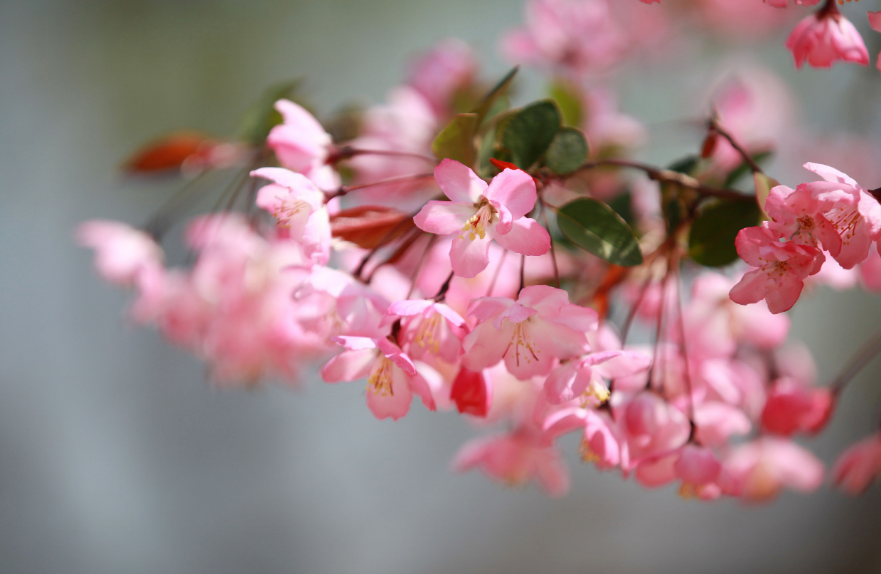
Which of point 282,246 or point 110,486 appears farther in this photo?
point 110,486

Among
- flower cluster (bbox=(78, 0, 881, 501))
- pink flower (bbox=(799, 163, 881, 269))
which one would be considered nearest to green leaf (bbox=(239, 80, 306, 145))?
flower cluster (bbox=(78, 0, 881, 501))

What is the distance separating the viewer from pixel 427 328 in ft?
1.24

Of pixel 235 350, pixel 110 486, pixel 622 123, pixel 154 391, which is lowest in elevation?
pixel 110 486

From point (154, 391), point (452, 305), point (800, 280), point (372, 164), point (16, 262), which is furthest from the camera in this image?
point (154, 391)

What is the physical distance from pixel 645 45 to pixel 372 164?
83cm

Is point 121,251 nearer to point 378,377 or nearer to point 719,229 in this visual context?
point 378,377

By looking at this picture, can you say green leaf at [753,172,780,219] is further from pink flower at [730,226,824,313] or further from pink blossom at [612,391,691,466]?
pink blossom at [612,391,691,466]

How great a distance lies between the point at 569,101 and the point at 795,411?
429 mm

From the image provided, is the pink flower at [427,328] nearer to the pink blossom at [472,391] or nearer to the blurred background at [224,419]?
the pink blossom at [472,391]

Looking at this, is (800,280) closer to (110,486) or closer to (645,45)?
(645,45)

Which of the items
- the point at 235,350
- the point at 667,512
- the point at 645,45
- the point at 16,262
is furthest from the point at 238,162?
the point at 667,512

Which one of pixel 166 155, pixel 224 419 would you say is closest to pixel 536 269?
pixel 166 155

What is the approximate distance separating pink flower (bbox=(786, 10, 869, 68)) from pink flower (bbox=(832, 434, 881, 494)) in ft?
1.31

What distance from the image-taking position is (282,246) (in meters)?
0.70
